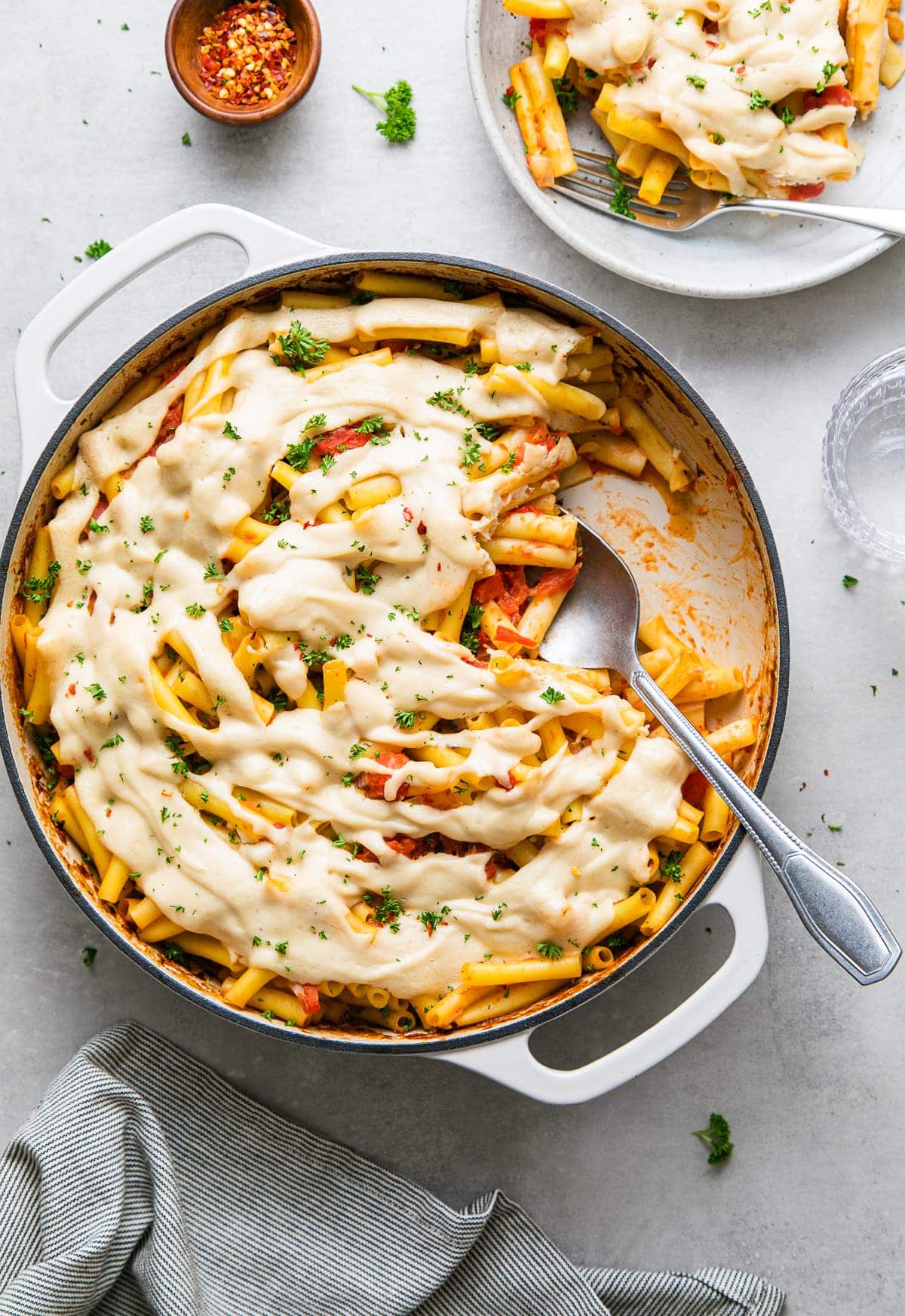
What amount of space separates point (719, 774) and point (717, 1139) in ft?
3.99

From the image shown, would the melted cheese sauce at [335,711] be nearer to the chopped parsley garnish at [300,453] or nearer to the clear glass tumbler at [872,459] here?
the chopped parsley garnish at [300,453]

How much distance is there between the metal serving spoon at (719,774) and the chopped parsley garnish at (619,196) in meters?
0.89

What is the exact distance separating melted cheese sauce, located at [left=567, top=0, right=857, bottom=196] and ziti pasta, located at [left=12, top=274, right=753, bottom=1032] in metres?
0.70

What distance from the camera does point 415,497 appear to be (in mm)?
2670

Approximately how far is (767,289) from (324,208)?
49.7 inches

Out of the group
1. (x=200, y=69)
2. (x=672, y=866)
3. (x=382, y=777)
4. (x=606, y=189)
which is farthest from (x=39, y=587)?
(x=606, y=189)

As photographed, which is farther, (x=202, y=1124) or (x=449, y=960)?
(x=202, y=1124)

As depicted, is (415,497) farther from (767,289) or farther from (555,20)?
(555,20)

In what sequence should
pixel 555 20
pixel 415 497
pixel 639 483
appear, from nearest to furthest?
pixel 415 497, pixel 555 20, pixel 639 483

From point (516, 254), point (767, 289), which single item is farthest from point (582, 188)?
point (767, 289)

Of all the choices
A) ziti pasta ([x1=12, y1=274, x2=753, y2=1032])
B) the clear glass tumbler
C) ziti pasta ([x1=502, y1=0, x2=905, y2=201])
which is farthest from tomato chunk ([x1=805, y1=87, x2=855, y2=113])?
ziti pasta ([x1=12, y1=274, x2=753, y2=1032])

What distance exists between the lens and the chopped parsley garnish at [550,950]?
272 cm

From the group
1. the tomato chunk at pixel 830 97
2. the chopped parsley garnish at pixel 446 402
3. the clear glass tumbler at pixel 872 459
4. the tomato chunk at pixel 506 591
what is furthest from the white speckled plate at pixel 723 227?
the tomato chunk at pixel 506 591

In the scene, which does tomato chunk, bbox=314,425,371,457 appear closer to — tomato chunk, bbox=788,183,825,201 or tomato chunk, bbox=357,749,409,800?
tomato chunk, bbox=357,749,409,800
